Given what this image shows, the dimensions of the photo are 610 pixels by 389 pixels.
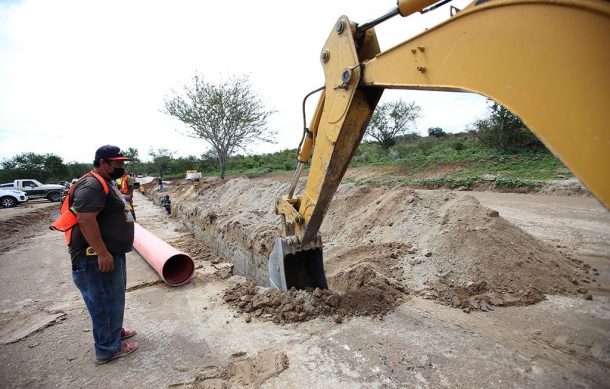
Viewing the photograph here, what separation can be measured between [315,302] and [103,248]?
2.10 m

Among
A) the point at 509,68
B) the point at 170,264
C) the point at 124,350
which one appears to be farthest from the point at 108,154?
the point at 509,68

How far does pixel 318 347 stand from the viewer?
114 inches

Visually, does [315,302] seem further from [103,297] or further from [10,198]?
[10,198]

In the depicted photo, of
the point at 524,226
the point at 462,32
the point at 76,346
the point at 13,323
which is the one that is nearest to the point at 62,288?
the point at 13,323

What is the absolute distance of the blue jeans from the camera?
2889 mm

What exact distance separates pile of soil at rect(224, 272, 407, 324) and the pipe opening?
4.04 ft

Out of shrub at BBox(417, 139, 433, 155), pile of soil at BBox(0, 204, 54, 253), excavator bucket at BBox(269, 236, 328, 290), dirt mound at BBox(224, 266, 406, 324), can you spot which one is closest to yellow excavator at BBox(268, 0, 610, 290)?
excavator bucket at BBox(269, 236, 328, 290)

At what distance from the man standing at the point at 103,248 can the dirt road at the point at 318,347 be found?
0.34m

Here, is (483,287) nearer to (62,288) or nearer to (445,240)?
(445,240)

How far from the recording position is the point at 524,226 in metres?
6.61

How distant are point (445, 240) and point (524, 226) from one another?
286 centimetres

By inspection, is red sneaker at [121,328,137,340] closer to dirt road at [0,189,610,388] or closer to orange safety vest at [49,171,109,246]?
dirt road at [0,189,610,388]

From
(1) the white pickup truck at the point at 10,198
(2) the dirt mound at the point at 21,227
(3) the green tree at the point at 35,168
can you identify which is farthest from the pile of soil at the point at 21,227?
(3) the green tree at the point at 35,168

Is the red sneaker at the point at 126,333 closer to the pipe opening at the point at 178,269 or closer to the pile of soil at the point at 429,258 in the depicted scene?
the pile of soil at the point at 429,258
